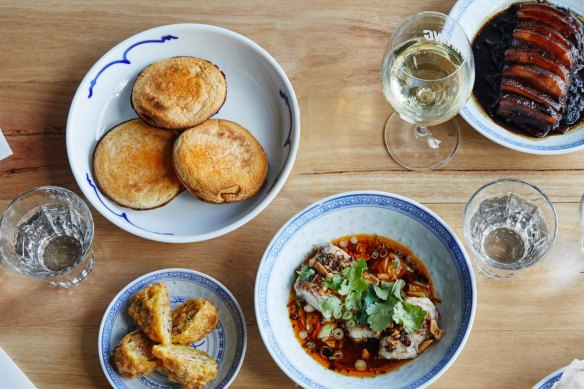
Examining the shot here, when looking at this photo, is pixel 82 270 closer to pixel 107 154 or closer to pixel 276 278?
pixel 107 154

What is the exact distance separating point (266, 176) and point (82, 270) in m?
0.67

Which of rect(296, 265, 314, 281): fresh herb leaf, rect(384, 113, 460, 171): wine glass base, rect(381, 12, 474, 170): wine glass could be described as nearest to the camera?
rect(381, 12, 474, 170): wine glass

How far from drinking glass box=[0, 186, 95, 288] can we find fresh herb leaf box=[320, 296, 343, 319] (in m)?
0.76

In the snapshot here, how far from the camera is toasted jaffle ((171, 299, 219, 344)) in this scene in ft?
7.29

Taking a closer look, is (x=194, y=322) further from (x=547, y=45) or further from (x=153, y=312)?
(x=547, y=45)

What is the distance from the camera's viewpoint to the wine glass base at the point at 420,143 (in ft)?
7.85

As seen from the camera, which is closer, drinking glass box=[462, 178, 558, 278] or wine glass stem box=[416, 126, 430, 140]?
drinking glass box=[462, 178, 558, 278]

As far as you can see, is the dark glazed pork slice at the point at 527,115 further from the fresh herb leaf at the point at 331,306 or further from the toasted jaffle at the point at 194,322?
the toasted jaffle at the point at 194,322

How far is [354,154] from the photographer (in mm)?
2410

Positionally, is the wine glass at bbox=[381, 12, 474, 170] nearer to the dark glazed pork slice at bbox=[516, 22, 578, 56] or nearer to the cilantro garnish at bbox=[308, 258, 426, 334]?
the dark glazed pork slice at bbox=[516, 22, 578, 56]

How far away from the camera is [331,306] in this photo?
2.21 meters

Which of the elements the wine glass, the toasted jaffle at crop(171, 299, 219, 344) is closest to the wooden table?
the toasted jaffle at crop(171, 299, 219, 344)

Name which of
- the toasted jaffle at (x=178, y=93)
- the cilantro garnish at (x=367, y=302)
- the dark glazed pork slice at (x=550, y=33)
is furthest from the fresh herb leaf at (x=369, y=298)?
the dark glazed pork slice at (x=550, y=33)

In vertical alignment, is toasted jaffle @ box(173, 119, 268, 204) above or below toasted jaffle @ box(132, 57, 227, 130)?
below
